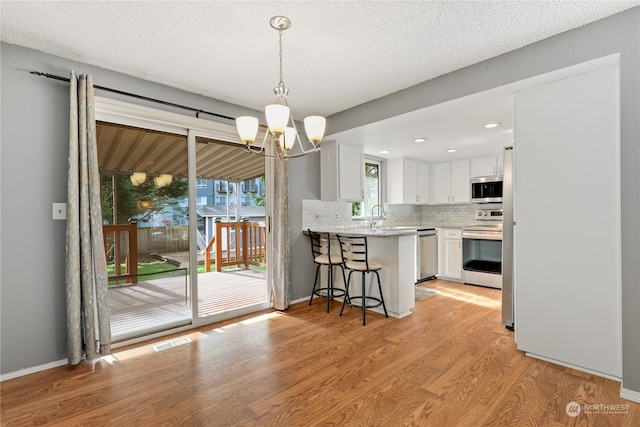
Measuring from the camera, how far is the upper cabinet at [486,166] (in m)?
5.14

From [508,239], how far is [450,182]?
9.05ft

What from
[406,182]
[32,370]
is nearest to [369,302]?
[406,182]

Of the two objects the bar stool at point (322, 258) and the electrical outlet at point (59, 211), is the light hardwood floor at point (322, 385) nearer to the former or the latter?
the bar stool at point (322, 258)

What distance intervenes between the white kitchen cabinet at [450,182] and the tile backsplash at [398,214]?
0.33 m

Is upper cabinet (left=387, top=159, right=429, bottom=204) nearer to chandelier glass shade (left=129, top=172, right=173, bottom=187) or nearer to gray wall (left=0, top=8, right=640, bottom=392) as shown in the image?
gray wall (left=0, top=8, right=640, bottom=392)

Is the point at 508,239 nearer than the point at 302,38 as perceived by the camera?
No

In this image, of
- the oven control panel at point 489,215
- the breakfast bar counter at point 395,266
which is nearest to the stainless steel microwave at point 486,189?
the oven control panel at point 489,215

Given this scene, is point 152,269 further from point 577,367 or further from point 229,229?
point 577,367

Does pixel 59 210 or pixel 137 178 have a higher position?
pixel 137 178

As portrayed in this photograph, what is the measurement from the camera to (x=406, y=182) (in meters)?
5.52

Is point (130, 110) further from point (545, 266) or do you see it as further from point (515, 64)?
point (545, 266)

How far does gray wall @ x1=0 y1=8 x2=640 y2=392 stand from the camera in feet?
6.55

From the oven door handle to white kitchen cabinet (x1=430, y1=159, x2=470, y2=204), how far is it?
708 mm

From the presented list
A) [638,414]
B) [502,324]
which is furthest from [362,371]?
[502,324]
